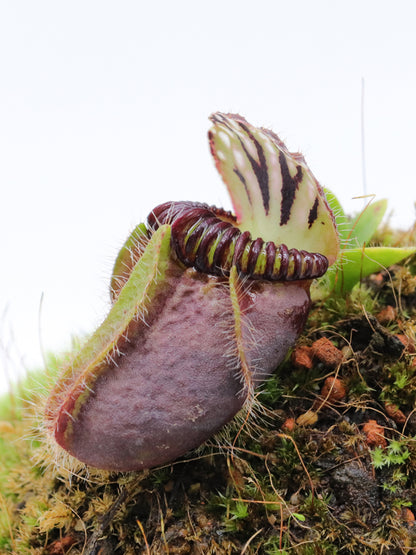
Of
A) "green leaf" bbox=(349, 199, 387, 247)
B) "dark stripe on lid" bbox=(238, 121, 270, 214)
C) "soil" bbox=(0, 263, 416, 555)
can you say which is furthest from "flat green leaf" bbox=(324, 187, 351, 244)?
"dark stripe on lid" bbox=(238, 121, 270, 214)

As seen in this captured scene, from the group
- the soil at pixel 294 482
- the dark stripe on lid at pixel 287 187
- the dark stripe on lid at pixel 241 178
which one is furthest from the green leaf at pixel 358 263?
the dark stripe on lid at pixel 241 178

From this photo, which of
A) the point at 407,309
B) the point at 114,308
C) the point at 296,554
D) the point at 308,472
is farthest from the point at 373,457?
the point at 114,308

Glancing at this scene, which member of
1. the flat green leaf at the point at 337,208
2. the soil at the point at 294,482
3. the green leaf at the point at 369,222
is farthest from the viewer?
the green leaf at the point at 369,222

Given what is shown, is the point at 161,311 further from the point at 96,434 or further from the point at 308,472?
the point at 308,472

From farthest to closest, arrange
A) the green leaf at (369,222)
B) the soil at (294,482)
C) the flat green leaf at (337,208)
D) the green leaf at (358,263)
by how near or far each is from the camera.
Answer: the green leaf at (369,222) < the flat green leaf at (337,208) < the green leaf at (358,263) < the soil at (294,482)

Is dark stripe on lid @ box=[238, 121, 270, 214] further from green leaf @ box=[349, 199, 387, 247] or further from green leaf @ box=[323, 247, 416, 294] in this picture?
green leaf @ box=[349, 199, 387, 247]

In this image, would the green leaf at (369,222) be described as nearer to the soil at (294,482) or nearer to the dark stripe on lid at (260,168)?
the soil at (294,482)
